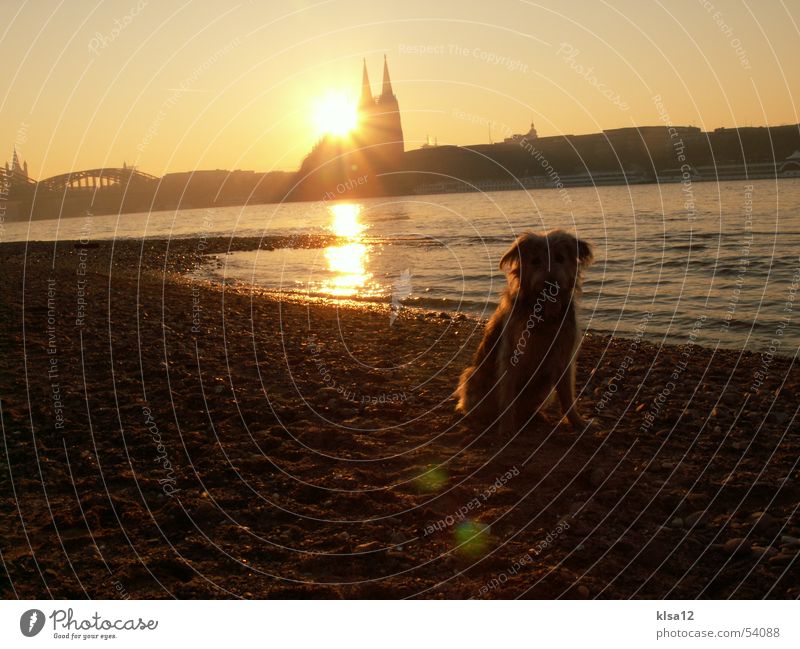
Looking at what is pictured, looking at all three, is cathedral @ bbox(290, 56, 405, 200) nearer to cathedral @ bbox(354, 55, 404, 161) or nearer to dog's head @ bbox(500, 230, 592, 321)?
cathedral @ bbox(354, 55, 404, 161)

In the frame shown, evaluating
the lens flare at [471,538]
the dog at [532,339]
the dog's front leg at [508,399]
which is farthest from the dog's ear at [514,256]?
the lens flare at [471,538]

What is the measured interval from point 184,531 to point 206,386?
4099 mm


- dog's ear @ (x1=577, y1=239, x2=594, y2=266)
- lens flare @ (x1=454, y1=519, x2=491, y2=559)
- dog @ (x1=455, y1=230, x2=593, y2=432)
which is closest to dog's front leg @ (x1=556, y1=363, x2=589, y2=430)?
dog @ (x1=455, y1=230, x2=593, y2=432)

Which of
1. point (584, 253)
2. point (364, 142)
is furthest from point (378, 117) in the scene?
point (584, 253)

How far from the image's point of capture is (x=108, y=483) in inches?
239

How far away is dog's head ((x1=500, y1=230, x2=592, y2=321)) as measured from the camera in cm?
727

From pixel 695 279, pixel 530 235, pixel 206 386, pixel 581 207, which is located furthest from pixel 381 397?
pixel 581 207

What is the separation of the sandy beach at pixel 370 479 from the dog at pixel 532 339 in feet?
1.07

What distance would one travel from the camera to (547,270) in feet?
23.8

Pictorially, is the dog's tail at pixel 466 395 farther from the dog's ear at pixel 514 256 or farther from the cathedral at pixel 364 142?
the cathedral at pixel 364 142

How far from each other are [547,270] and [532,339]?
0.79 meters

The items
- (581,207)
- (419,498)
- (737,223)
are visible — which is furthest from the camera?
(581,207)

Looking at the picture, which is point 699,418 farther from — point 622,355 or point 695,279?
point 695,279

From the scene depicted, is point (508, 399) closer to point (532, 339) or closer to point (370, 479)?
point (532, 339)
